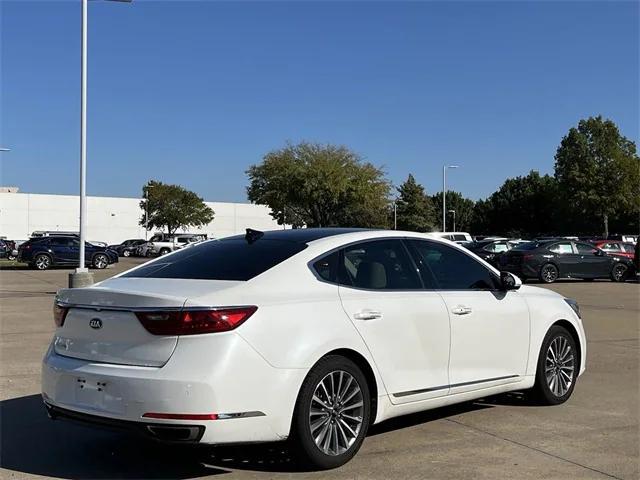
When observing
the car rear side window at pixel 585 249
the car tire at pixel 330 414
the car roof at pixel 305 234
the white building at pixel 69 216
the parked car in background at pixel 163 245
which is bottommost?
the car tire at pixel 330 414

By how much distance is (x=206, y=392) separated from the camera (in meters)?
4.12

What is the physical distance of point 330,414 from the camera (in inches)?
185

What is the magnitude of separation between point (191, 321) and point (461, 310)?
7.89ft

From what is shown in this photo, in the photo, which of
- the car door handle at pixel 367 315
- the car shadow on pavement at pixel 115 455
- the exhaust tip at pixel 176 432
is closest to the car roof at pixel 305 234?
the car door handle at pixel 367 315

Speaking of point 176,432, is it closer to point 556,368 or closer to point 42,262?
point 556,368

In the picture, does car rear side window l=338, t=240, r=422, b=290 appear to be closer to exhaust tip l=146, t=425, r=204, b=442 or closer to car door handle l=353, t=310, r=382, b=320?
car door handle l=353, t=310, r=382, b=320

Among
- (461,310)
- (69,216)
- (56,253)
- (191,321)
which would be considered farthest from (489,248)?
(69,216)

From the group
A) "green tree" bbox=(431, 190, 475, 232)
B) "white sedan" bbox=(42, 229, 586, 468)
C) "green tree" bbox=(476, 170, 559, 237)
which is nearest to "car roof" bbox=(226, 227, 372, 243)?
"white sedan" bbox=(42, 229, 586, 468)

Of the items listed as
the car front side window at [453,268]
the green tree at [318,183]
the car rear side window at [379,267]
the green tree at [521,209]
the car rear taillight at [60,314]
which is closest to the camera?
the car rear taillight at [60,314]

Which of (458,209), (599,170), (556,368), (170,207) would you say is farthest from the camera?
(458,209)

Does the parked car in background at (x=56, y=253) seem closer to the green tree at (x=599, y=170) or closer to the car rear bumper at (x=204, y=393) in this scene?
the car rear bumper at (x=204, y=393)

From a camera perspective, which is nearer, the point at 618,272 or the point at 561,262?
the point at 561,262

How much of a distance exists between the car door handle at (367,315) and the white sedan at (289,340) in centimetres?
2

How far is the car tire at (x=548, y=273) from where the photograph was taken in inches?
946
